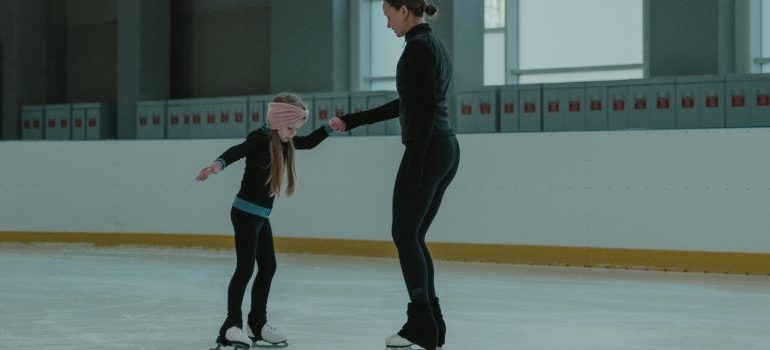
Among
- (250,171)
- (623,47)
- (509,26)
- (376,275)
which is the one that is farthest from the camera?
(509,26)

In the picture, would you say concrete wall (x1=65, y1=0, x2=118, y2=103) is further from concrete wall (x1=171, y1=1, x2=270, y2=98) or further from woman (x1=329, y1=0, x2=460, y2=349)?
woman (x1=329, y1=0, x2=460, y2=349)

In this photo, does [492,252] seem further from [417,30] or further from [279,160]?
[417,30]

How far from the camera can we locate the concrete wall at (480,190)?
8328 mm

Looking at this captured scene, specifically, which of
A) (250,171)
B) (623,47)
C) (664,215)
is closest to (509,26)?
(623,47)

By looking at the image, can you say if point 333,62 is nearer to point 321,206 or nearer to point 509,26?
point 509,26

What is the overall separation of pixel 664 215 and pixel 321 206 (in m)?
3.20

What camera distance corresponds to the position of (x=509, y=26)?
12.4 m

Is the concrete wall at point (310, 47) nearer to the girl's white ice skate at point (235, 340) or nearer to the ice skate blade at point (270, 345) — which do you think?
the ice skate blade at point (270, 345)

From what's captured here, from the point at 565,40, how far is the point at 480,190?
3.17 meters

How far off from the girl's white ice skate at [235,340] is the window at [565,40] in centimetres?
787

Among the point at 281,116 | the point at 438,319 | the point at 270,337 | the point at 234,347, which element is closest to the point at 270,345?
the point at 270,337

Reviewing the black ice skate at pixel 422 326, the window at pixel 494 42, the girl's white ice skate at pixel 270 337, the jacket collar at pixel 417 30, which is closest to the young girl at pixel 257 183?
the girl's white ice skate at pixel 270 337

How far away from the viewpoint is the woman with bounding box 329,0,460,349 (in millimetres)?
3744

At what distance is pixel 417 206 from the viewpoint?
381 cm
